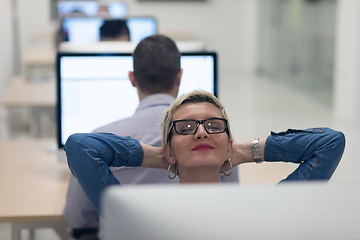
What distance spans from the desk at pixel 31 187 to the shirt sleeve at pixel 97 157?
69cm

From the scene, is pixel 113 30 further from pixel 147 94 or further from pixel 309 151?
pixel 309 151

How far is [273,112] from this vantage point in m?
8.76

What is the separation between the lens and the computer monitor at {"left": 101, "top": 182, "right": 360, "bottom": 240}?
3.03ft

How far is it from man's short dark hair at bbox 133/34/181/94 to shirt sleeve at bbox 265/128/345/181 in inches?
30.0

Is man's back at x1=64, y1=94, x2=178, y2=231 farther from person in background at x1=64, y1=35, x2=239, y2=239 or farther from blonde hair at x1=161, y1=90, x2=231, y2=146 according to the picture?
blonde hair at x1=161, y1=90, x2=231, y2=146

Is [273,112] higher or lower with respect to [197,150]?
lower

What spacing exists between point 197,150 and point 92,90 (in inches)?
53.7

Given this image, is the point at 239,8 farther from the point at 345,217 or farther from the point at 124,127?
the point at 345,217

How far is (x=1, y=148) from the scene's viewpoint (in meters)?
3.54

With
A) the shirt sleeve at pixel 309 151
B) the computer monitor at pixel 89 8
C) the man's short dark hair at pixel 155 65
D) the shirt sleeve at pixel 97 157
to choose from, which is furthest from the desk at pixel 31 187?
the computer monitor at pixel 89 8

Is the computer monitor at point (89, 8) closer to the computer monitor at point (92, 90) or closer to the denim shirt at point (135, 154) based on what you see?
the computer monitor at point (92, 90)

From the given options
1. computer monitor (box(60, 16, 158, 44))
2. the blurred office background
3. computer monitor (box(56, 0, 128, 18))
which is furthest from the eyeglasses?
computer monitor (box(56, 0, 128, 18))

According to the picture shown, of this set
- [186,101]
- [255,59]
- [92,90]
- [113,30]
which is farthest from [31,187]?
[255,59]

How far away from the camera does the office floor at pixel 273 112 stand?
5891mm
